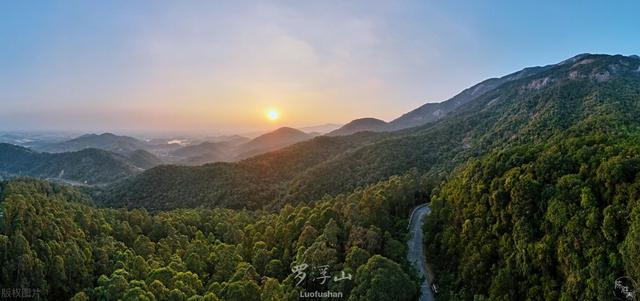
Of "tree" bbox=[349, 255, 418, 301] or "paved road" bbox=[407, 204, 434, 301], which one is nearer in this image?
"tree" bbox=[349, 255, 418, 301]

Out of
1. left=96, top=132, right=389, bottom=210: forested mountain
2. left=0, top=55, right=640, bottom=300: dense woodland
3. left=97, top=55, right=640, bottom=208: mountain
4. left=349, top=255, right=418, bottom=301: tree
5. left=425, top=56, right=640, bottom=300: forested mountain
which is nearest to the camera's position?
left=349, top=255, right=418, bottom=301: tree

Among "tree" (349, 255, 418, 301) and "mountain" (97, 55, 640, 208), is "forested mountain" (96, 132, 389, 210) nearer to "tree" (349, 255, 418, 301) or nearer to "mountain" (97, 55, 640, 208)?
"mountain" (97, 55, 640, 208)

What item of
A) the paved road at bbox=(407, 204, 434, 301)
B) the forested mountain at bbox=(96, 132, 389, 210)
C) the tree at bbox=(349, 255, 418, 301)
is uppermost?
the tree at bbox=(349, 255, 418, 301)

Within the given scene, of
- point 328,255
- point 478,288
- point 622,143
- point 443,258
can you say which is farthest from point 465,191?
point 328,255

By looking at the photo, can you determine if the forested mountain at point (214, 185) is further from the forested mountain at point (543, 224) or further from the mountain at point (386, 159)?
the forested mountain at point (543, 224)

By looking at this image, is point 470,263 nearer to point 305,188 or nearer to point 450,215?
point 450,215

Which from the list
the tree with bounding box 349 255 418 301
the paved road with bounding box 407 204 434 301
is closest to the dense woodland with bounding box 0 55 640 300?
the tree with bounding box 349 255 418 301

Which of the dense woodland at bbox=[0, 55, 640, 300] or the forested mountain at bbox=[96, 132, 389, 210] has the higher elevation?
the dense woodland at bbox=[0, 55, 640, 300]
